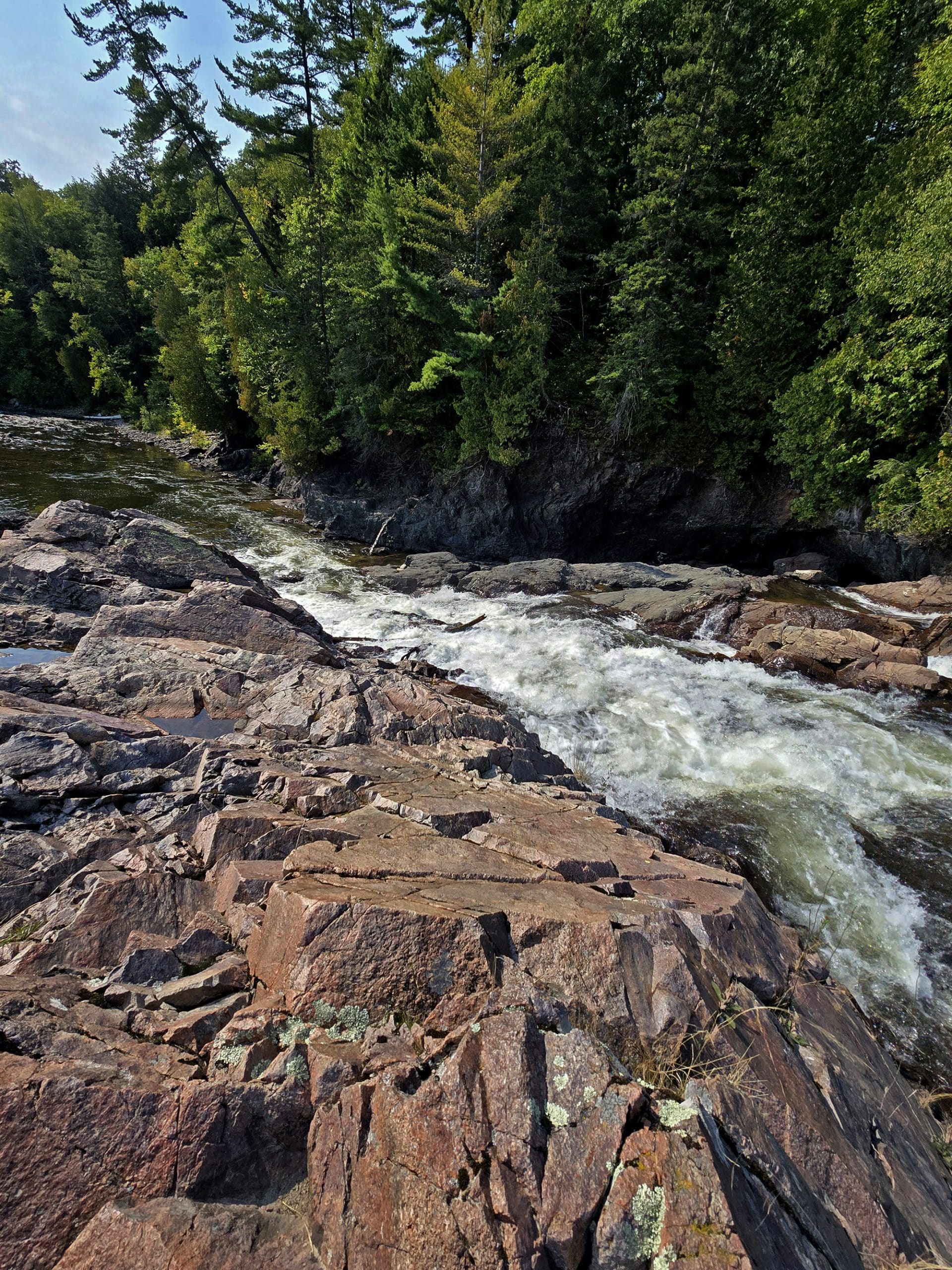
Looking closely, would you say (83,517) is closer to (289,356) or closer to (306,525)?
(306,525)

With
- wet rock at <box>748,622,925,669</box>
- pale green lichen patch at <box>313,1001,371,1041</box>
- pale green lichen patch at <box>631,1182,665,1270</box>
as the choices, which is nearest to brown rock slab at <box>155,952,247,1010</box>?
pale green lichen patch at <box>313,1001,371,1041</box>

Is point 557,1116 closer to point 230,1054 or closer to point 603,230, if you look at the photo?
point 230,1054

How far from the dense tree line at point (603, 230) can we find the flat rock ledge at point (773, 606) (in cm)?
291

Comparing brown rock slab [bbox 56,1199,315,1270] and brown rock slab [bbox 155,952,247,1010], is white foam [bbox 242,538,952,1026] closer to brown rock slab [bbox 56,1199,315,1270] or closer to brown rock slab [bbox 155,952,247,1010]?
brown rock slab [bbox 56,1199,315,1270]

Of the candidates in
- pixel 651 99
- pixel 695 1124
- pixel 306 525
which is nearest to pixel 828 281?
pixel 651 99

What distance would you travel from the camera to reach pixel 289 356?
27.1 m

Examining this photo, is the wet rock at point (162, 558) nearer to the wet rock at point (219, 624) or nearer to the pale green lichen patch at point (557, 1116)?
the wet rock at point (219, 624)

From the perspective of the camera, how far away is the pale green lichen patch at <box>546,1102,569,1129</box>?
2.88 meters

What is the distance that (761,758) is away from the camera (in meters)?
10.3

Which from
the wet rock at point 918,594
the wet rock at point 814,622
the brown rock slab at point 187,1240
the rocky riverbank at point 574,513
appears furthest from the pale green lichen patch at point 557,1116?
the rocky riverbank at point 574,513

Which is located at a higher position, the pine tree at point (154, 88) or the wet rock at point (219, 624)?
the pine tree at point (154, 88)

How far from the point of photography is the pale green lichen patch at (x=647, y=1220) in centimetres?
249

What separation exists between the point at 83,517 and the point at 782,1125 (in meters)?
17.1

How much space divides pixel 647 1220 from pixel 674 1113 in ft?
1.58
